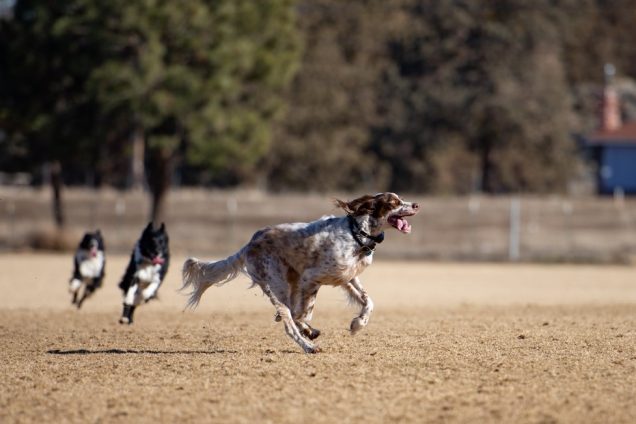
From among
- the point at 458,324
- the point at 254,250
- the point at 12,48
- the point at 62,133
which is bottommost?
the point at 458,324

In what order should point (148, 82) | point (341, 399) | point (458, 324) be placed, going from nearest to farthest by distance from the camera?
point (341, 399) → point (458, 324) → point (148, 82)

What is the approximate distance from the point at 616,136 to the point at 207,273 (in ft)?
159

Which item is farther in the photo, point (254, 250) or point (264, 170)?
point (264, 170)

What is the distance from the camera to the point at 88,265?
59.3 feet

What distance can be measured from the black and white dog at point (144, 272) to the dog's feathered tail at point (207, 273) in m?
3.42

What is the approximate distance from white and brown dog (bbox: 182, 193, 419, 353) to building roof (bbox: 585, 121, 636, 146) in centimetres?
4786

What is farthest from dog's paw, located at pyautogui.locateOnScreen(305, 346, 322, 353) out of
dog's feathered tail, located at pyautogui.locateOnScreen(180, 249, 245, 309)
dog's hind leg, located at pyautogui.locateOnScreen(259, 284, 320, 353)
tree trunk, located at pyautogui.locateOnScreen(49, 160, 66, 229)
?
tree trunk, located at pyautogui.locateOnScreen(49, 160, 66, 229)

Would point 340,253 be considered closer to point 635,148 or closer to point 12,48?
point 12,48

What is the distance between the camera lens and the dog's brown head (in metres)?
11.2

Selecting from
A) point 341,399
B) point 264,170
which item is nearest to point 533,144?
point 264,170

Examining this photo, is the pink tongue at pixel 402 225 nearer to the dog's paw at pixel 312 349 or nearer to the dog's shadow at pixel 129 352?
the dog's paw at pixel 312 349

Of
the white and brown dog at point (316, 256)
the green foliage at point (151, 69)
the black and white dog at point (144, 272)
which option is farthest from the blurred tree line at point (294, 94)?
the white and brown dog at point (316, 256)

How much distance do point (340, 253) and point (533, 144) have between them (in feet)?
168

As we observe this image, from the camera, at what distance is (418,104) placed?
203ft
